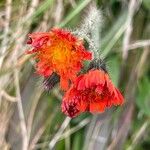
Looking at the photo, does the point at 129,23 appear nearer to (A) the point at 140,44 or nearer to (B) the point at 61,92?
(A) the point at 140,44

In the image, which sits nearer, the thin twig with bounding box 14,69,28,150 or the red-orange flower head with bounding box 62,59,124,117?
the red-orange flower head with bounding box 62,59,124,117

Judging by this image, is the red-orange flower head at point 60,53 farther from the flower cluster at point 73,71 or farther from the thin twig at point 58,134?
the thin twig at point 58,134

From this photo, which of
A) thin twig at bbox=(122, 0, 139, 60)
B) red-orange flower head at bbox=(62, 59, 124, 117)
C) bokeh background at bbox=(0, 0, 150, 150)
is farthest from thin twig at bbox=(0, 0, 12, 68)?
red-orange flower head at bbox=(62, 59, 124, 117)

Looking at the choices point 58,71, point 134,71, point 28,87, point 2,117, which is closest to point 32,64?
point 28,87

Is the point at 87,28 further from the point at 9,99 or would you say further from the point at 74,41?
the point at 9,99

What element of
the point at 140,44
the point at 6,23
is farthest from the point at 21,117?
the point at 140,44

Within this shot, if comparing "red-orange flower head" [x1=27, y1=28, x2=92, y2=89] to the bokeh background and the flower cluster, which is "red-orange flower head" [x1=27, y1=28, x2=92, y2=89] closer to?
the flower cluster
